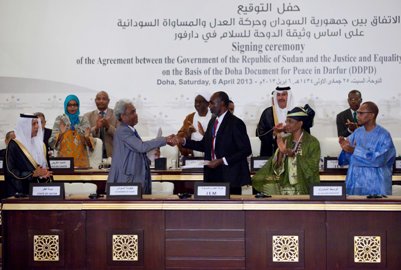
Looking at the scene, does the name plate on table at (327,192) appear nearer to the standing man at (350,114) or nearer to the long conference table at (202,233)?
the long conference table at (202,233)

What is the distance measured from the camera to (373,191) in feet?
19.9

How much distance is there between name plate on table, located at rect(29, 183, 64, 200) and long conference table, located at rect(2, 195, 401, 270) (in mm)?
42

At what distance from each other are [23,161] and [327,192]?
254cm

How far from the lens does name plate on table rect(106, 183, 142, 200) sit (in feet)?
18.7

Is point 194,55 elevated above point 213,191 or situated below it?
above

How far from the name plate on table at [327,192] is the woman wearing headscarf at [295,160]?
263 mm

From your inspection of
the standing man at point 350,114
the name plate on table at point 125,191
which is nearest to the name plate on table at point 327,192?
the name plate on table at point 125,191

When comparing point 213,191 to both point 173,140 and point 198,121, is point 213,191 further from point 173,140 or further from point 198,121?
point 198,121

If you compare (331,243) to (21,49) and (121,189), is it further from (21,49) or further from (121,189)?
(21,49)

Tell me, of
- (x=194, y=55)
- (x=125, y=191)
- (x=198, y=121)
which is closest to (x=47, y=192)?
(x=125, y=191)

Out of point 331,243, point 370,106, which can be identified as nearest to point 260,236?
point 331,243

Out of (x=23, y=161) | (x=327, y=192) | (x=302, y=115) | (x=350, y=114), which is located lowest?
(x=327, y=192)

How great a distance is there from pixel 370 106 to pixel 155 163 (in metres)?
2.91

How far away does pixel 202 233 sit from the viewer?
18.5 feet
